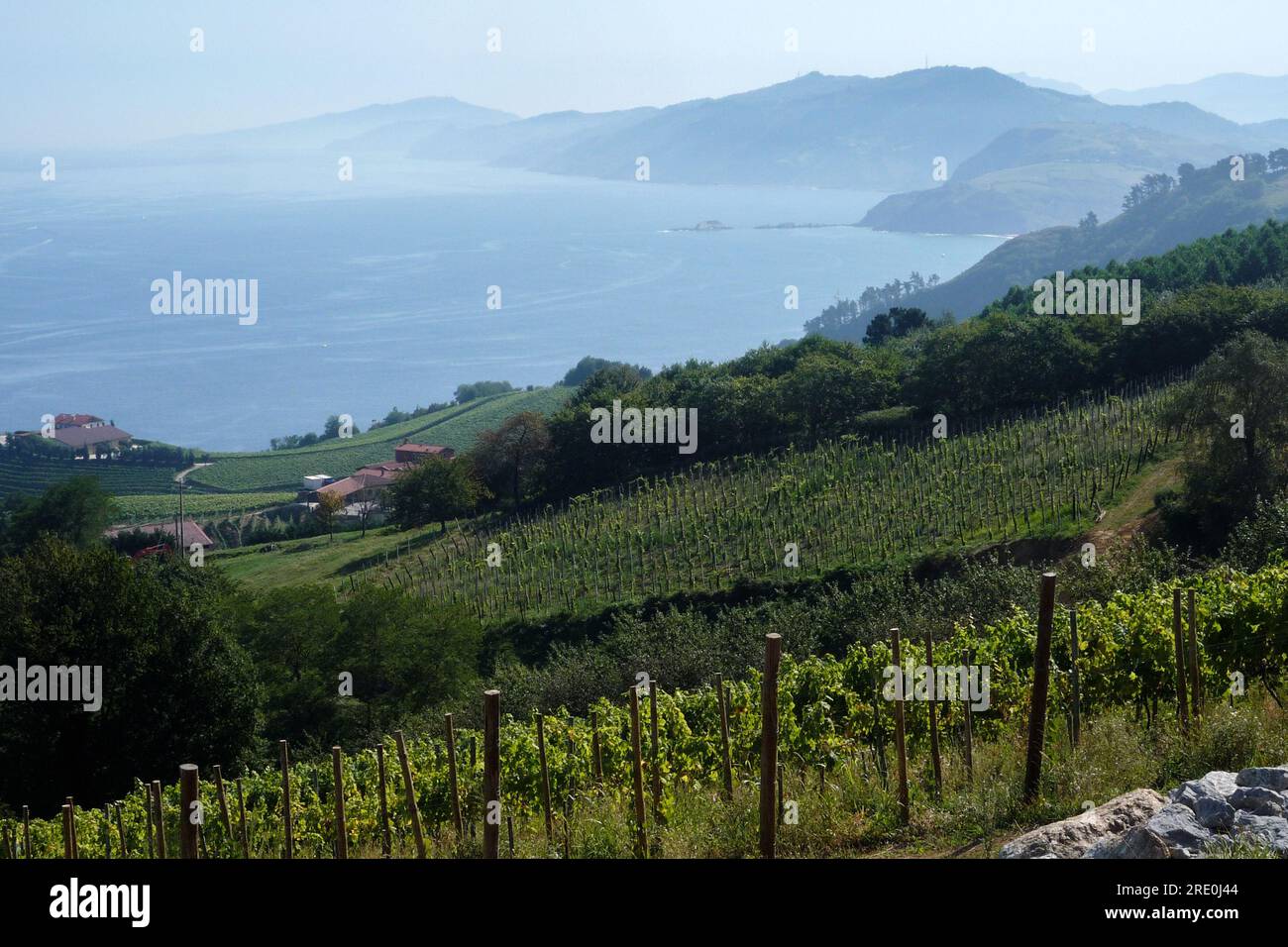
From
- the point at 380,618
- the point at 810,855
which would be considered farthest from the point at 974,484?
the point at 810,855

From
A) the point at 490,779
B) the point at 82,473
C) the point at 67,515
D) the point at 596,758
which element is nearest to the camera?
the point at 490,779

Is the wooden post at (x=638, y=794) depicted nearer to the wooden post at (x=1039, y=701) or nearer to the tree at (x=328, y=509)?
the wooden post at (x=1039, y=701)

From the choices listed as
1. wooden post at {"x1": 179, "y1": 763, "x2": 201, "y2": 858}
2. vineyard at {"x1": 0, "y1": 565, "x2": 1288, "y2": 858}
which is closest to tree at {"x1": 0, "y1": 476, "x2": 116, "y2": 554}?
vineyard at {"x1": 0, "y1": 565, "x2": 1288, "y2": 858}

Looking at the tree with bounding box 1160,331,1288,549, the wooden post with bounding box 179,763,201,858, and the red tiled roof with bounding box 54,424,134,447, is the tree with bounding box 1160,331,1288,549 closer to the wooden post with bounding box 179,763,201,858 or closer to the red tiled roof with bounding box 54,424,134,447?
the wooden post with bounding box 179,763,201,858

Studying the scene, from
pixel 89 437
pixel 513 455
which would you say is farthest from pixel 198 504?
pixel 513 455

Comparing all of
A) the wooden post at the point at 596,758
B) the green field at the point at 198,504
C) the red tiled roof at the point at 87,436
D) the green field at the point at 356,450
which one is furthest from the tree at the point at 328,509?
the red tiled roof at the point at 87,436

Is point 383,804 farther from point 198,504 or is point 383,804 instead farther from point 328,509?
point 198,504
